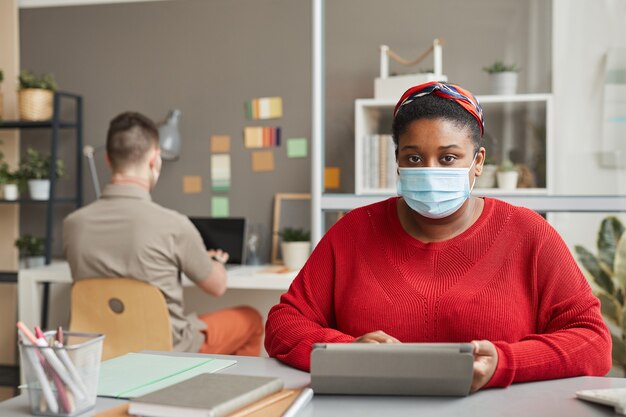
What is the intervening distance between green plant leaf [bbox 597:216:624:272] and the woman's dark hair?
4.70 ft

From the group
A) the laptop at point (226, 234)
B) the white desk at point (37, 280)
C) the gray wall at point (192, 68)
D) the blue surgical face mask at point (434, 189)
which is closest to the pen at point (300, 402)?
the blue surgical face mask at point (434, 189)

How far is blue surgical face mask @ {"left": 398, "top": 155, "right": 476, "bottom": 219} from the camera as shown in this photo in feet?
4.80

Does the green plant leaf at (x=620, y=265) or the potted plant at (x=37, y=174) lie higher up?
the potted plant at (x=37, y=174)

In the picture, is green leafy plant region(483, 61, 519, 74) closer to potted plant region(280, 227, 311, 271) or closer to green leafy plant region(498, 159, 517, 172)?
green leafy plant region(498, 159, 517, 172)

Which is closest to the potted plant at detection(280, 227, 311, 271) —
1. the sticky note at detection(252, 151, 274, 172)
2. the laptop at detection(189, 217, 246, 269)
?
the laptop at detection(189, 217, 246, 269)

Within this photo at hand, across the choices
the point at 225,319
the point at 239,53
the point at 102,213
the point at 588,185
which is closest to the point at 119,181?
the point at 102,213

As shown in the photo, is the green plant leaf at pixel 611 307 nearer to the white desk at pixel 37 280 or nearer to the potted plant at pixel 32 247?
the white desk at pixel 37 280

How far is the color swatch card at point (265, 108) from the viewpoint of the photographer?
12.5 feet

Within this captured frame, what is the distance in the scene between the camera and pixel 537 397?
44.5 inches

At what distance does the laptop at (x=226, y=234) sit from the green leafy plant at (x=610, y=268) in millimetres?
1632

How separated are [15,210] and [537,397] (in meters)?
3.67

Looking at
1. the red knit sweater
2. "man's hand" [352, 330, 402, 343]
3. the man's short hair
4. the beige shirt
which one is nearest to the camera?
"man's hand" [352, 330, 402, 343]

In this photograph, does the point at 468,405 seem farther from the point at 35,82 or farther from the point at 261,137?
the point at 35,82

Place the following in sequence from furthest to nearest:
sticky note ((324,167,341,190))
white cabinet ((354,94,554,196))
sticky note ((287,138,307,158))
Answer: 1. sticky note ((287,138,307,158))
2. sticky note ((324,167,341,190))
3. white cabinet ((354,94,554,196))
